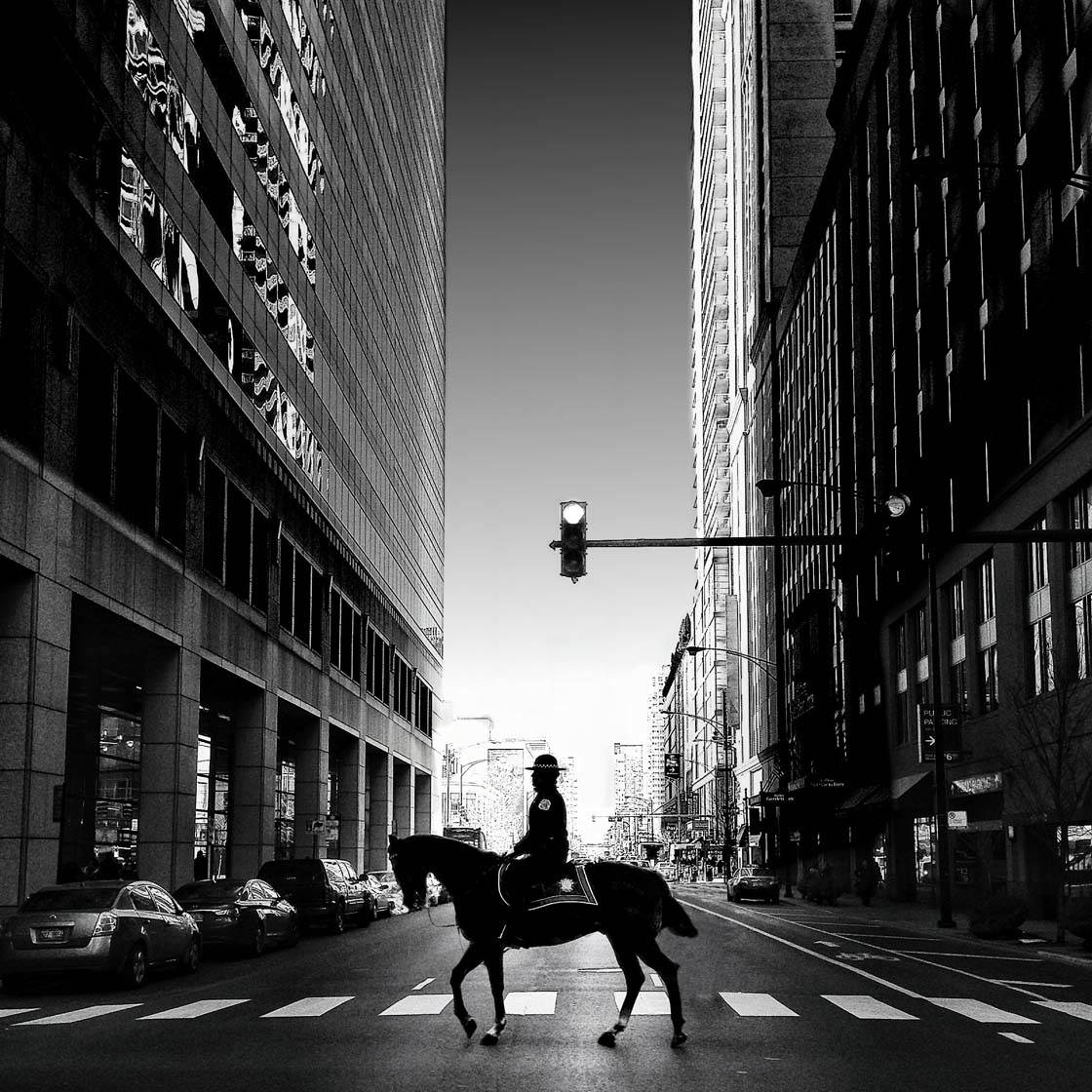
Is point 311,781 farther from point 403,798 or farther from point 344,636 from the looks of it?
point 403,798

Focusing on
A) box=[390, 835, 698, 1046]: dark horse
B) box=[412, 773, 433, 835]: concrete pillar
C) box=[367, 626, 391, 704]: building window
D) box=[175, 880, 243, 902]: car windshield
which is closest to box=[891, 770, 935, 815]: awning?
box=[367, 626, 391, 704]: building window

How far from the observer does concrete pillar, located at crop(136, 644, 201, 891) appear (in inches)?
1433

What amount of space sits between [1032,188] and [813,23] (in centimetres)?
6368

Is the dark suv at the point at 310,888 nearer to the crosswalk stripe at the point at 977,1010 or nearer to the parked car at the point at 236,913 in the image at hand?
the parked car at the point at 236,913

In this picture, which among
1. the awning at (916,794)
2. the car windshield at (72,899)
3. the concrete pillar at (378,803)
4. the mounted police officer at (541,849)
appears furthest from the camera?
the concrete pillar at (378,803)

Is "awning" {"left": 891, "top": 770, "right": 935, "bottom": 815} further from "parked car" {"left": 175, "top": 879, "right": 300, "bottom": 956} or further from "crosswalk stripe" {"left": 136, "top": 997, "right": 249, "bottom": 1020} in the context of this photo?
"crosswalk stripe" {"left": 136, "top": 997, "right": 249, "bottom": 1020}

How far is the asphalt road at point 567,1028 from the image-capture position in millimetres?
11039

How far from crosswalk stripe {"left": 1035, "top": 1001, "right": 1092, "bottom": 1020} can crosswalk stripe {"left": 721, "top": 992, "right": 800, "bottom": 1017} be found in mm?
3053

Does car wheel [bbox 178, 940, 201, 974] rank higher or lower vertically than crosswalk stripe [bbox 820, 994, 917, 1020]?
lower

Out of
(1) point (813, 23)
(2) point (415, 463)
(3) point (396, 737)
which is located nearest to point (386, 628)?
(3) point (396, 737)

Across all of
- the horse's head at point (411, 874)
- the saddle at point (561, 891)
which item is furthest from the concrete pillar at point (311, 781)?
the saddle at point (561, 891)

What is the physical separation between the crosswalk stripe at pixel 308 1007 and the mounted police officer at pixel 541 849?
3.76 meters

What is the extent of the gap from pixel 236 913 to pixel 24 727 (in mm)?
5104

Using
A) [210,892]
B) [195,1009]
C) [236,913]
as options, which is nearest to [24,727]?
[210,892]
